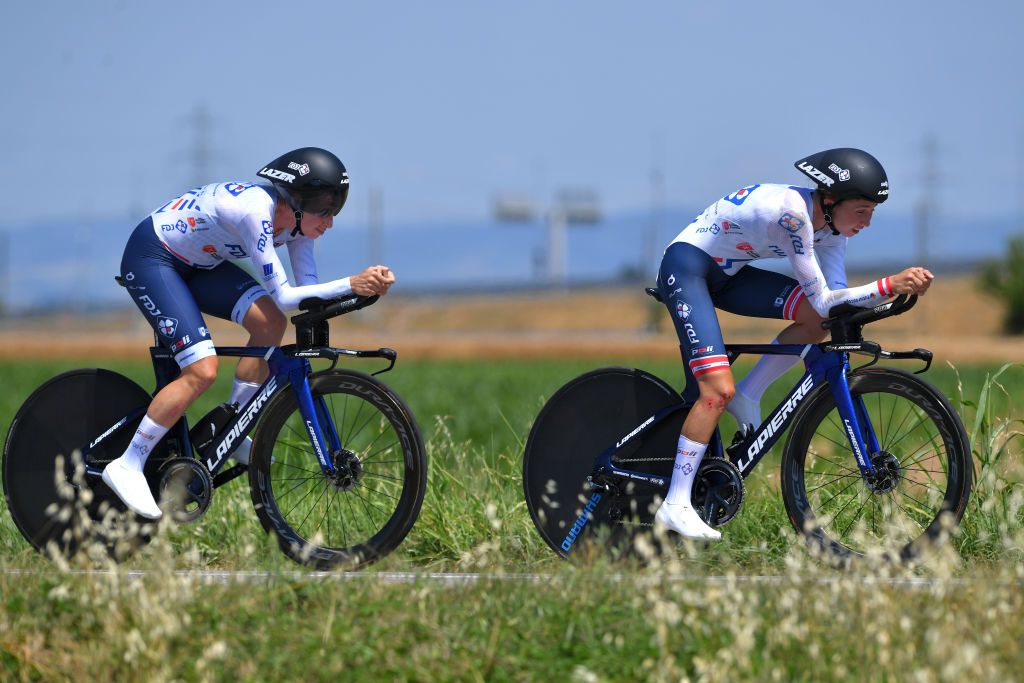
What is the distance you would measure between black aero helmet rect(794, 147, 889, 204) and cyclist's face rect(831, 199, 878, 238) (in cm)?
4

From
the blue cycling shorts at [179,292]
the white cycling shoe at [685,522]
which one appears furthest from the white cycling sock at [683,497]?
the blue cycling shorts at [179,292]

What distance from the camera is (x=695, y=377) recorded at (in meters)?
6.45

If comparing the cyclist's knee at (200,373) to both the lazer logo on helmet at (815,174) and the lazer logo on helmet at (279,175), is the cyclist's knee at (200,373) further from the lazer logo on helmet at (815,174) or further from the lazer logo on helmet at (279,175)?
the lazer logo on helmet at (815,174)

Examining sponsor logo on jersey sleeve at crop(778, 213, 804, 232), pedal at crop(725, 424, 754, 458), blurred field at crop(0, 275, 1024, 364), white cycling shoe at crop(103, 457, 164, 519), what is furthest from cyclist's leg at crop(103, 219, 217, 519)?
blurred field at crop(0, 275, 1024, 364)

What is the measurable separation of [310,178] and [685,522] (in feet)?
7.87

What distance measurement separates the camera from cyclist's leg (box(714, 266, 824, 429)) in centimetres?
648

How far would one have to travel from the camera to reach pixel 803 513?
6.24 meters

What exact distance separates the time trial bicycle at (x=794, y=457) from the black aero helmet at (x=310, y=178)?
4.92 ft

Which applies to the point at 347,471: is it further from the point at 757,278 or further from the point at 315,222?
the point at 757,278

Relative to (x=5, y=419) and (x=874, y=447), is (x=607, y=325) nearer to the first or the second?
(x=5, y=419)

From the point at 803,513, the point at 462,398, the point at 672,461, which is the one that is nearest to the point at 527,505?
the point at 672,461

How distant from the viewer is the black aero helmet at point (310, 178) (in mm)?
6297

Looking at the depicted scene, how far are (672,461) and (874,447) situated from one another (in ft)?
3.29

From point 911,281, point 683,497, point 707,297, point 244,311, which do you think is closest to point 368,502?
point 244,311
